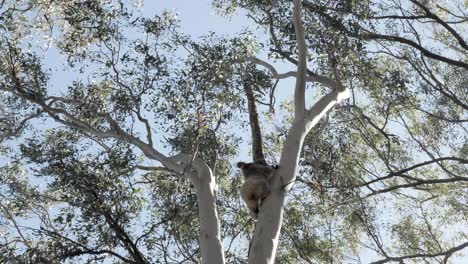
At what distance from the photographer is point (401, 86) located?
9641 mm

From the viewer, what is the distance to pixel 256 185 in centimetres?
596

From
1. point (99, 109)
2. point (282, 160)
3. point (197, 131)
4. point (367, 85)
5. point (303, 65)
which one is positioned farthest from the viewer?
point (367, 85)

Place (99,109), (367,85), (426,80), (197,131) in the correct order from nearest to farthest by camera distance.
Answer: (197,131), (99,109), (367,85), (426,80)

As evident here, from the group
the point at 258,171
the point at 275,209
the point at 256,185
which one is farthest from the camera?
the point at 258,171

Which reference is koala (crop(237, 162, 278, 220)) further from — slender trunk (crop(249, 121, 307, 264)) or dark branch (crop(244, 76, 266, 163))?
dark branch (crop(244, 76, 266, 163))

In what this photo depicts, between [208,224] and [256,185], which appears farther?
[208,224]

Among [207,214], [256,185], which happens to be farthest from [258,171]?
[207,214]

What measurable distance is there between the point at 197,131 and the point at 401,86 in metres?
3.58

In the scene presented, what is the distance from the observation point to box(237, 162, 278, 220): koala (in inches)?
234

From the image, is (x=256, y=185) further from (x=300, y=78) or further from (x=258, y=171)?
(x=300, y=78)

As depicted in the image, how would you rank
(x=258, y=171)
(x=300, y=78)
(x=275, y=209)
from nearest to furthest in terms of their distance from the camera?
(x=275, y=209), (x=258, y=171), (x=300, y=78)

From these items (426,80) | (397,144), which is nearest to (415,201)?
(397,144)

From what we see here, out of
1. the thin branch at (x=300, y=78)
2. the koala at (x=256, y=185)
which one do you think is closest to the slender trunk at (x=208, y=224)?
the koala at (x=256, y=185)

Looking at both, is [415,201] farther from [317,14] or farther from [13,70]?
[13,70]
